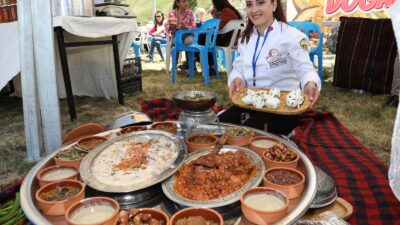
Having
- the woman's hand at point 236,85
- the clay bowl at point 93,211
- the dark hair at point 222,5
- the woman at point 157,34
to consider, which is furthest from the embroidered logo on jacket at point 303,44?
the woman at point 157,34

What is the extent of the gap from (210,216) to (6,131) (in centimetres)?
322

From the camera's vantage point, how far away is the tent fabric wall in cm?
461

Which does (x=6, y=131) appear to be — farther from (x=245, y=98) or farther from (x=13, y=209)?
(x=245, y=98)

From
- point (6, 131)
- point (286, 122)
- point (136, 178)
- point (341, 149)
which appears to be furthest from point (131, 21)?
point (136, 178)

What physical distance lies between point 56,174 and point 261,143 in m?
0.92

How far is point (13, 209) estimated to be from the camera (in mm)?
1827

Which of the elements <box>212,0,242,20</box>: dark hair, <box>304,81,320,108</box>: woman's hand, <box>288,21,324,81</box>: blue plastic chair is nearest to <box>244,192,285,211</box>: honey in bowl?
<box>304,81,320,108</box>: woman's hand

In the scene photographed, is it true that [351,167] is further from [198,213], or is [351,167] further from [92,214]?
[92,214]

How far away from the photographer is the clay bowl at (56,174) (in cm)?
131

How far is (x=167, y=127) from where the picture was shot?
6.12ft

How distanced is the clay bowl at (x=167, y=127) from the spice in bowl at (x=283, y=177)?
0.63 m

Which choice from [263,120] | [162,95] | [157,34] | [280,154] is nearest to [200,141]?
[280,154]

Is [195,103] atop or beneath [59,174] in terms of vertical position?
atop

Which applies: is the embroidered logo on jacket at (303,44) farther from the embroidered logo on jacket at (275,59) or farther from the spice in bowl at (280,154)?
the spice in bowl at (280,154)
